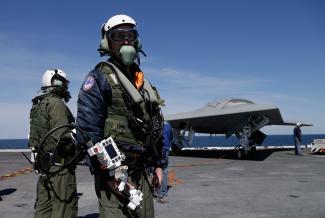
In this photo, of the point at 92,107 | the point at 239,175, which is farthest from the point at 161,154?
the point at 239,175

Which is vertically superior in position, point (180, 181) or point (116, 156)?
point (116, 156)

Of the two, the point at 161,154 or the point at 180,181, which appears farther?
the point at 180,181

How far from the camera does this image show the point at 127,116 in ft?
11.7

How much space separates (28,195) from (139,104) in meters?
8.50

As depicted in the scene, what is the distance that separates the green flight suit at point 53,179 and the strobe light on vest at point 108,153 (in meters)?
2.22

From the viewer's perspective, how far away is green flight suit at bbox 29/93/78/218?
215 inches

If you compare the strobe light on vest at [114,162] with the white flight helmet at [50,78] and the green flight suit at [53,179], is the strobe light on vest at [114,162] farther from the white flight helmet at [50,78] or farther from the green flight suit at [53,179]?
the white flight helmet at [50,78]

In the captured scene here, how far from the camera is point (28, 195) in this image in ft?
35.9

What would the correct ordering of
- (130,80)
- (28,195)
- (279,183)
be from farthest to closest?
(279,183)
(28,195)
(130,80)

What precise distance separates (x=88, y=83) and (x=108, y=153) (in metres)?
0.69

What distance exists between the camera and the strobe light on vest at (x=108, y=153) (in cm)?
321

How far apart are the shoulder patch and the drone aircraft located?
1785 cm

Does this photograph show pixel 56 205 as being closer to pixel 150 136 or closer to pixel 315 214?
pixel 150 136

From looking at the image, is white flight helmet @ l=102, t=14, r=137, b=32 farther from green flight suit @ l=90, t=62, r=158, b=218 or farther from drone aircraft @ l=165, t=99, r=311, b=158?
drone aircraft @ l=165, t=99, r=311, b=158
